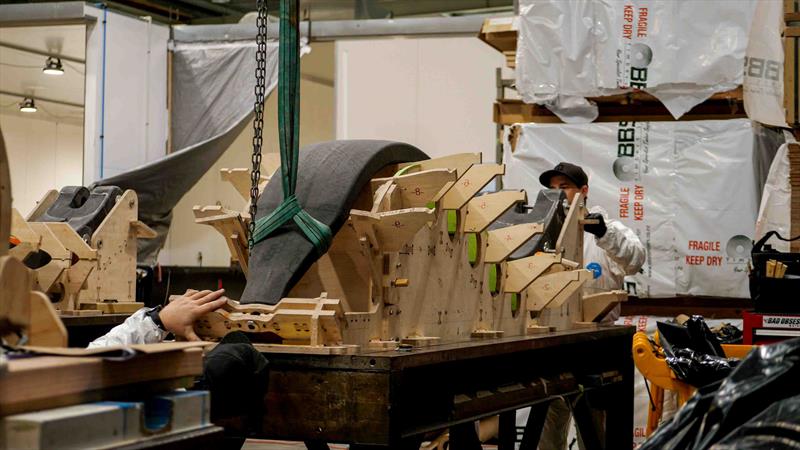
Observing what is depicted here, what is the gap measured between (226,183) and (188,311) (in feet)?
24.9

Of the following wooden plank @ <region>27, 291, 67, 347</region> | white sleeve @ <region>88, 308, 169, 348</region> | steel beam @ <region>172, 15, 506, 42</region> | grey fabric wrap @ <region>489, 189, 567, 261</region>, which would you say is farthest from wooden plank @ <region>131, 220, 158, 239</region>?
wooden plank @ <region>27, 291, 67, 347</region>

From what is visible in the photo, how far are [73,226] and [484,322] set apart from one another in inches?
101

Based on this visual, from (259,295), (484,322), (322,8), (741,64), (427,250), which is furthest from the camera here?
(322,8)

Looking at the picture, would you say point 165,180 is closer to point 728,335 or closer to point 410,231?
point 728,335

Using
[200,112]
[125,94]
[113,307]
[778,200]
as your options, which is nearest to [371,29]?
[200,112]

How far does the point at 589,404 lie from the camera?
17.5ft

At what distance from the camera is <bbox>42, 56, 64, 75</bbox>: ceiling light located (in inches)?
422

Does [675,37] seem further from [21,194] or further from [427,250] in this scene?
[21,194]

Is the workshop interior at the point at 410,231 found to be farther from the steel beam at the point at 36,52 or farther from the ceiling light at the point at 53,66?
the ceiling light at the point at 53,66

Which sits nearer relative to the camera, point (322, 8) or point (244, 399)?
point (244, 399)

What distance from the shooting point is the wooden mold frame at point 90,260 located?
539cm

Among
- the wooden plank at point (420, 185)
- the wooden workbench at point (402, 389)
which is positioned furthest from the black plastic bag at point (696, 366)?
the wooden plank at point (420, 185)

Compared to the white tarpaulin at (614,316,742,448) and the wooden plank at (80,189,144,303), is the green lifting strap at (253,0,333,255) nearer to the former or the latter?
the wooden plank at (80,189,144,303)

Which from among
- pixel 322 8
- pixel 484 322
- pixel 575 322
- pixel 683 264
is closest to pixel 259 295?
pixel 484 322
